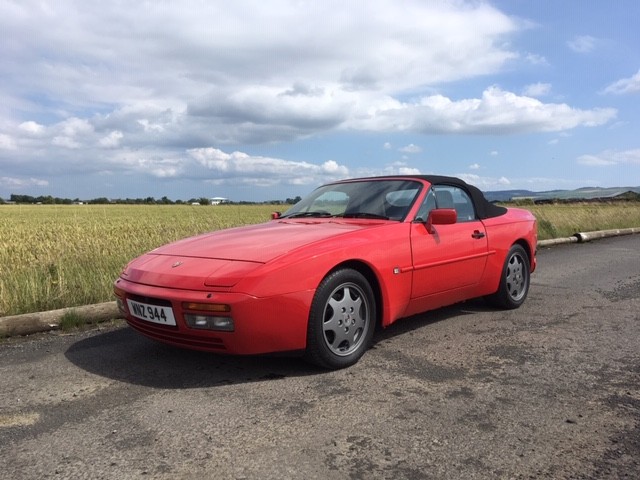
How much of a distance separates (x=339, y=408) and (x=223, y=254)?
1.31 meters

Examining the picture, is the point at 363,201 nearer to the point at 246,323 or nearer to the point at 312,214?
the point at 312,214

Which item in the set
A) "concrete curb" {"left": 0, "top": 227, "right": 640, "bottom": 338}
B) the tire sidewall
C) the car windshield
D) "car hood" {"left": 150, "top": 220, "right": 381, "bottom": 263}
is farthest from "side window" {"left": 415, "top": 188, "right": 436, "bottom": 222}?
"concrete curb" {"left": 0, "top": 227, "right": 640, "bottom": 338}

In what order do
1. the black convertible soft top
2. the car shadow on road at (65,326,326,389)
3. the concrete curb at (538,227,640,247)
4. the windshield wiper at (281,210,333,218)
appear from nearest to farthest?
the car shadow on road at (65,326,326,389) → the windshield wiper at (281,210,333,218) → the black convertible soft top → the concrete curb at (538,227,640,247)

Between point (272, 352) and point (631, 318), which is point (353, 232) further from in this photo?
point (631, 318)

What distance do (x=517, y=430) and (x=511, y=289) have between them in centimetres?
300

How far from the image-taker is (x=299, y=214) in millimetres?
5008

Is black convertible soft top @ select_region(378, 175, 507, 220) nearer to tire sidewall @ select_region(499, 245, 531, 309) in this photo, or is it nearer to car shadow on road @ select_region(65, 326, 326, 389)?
tire sidewall @ select_region(499, 245, 531, 309)

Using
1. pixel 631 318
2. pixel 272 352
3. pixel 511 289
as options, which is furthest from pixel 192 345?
pixel 631 318

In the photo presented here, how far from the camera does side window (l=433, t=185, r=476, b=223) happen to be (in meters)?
4.81

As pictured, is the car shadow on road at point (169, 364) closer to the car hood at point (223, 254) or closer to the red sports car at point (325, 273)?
the red sports car at point (325, 273)

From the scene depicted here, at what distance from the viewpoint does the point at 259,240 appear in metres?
3.82

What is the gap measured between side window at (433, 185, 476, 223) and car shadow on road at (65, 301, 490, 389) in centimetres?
128

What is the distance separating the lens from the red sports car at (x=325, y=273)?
10.7ft

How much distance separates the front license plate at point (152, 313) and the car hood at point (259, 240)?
47 cm
